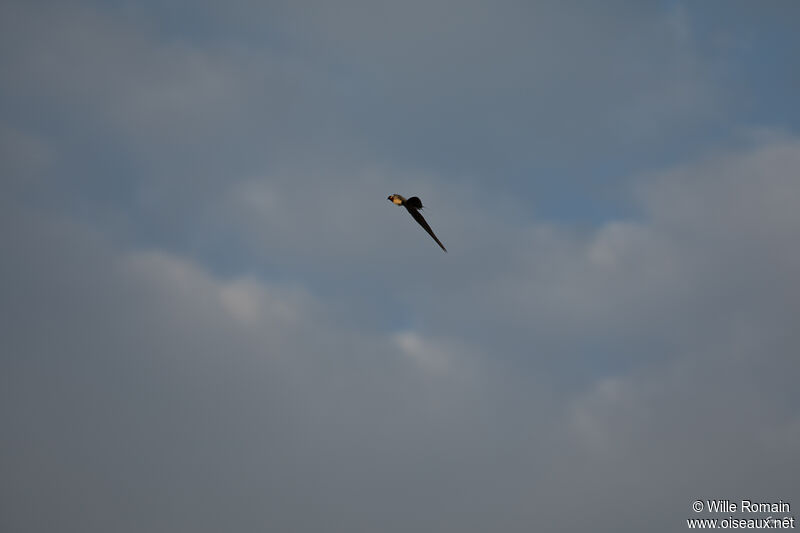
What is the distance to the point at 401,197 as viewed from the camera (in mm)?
40688
